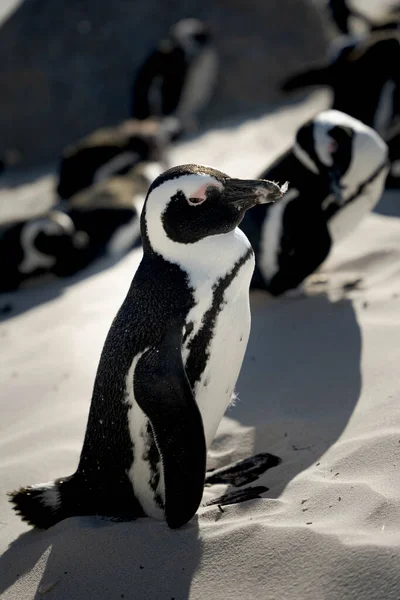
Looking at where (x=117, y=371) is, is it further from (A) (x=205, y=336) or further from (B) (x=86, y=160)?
(B) (x=86, y=160)

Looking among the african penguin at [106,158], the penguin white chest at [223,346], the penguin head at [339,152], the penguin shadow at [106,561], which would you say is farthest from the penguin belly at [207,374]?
the african penguin at [106,158]

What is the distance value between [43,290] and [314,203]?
7.59 ft

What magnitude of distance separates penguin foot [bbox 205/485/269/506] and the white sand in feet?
0.10

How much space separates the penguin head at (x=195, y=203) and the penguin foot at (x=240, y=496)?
29.9 inches

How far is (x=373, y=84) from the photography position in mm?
7020

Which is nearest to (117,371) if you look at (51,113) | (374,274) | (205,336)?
(205,336)

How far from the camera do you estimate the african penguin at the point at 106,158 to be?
809 cm

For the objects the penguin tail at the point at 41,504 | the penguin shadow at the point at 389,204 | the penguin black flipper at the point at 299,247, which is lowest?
the penguin shadow at the point at 389,204

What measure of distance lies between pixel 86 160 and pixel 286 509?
6148 millimetres

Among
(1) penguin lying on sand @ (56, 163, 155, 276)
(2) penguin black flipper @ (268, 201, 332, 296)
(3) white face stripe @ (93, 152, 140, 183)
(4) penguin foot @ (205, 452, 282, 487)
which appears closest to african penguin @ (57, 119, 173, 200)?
(3) white face stripe @ (93, 152, 140, 183)

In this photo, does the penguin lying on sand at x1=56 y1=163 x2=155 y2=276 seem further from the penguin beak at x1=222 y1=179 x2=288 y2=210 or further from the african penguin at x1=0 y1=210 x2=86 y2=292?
the penguin beak at x1=222 y1=179 x2=288 y2=210

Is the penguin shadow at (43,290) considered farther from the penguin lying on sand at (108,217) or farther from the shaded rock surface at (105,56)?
the shaded rock surface at (105,56)

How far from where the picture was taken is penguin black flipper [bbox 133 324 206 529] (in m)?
2.47

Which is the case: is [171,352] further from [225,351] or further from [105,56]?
[105,56]
